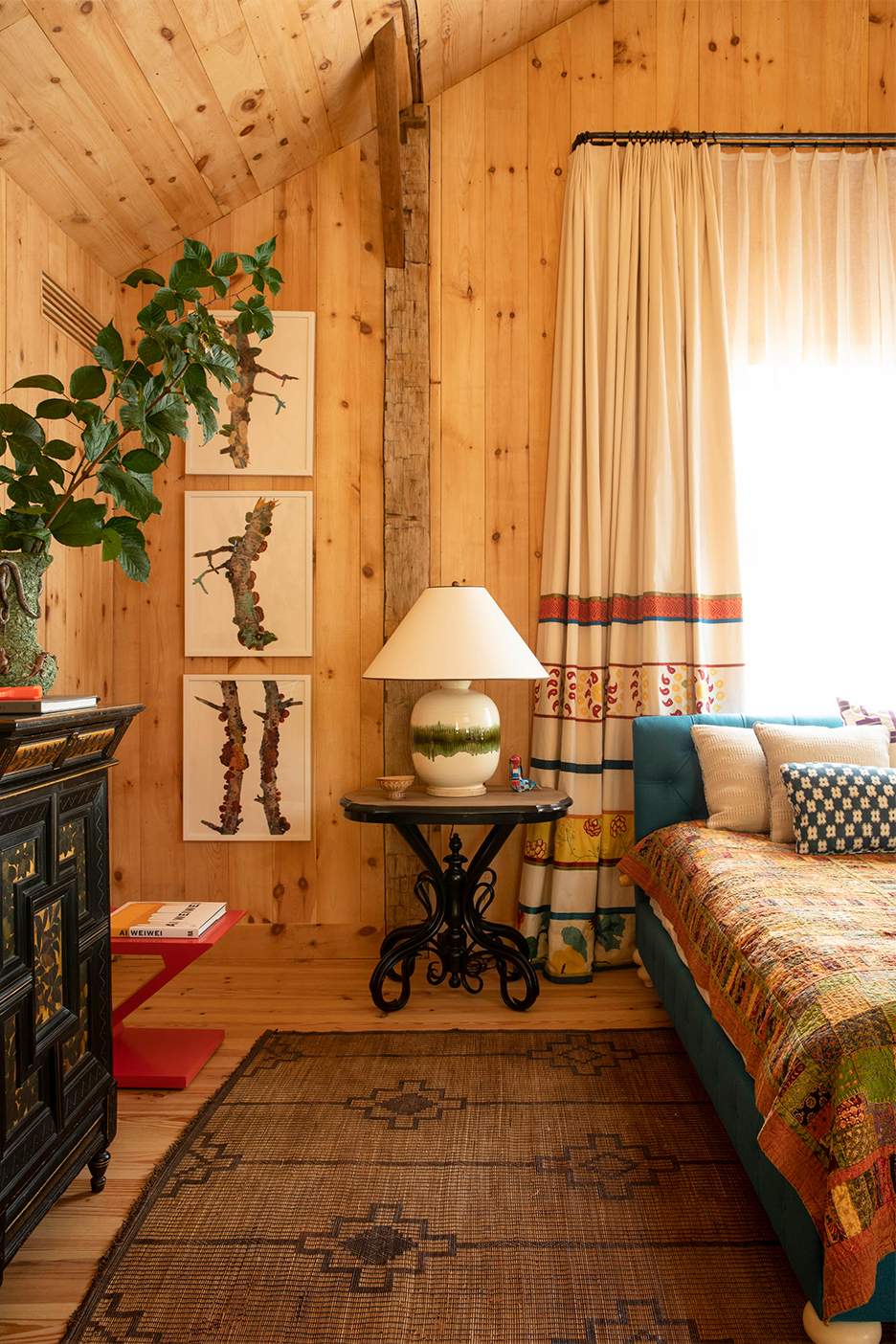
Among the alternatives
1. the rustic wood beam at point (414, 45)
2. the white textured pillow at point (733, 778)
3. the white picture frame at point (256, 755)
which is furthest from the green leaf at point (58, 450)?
the white textured pillow at point (733, 778)

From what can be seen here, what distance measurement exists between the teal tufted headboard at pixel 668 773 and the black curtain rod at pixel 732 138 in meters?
2.04

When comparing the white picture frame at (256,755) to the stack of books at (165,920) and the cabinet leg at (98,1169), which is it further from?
the cabinet leg at (98,1169)

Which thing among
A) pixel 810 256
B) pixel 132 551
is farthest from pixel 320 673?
pixel 810 256

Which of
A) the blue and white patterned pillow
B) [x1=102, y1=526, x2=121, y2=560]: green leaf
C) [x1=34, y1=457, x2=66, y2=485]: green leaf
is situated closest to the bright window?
the blue and white patterned pillow

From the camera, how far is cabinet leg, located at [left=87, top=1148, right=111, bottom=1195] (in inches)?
65.7

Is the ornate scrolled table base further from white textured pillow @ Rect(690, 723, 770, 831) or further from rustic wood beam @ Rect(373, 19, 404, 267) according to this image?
rustic wood beam @ Rect(373, 19, 404, 267)

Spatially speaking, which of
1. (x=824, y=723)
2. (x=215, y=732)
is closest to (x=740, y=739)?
(x=824, y=723)

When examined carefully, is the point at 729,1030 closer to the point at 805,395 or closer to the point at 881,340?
the point at 805,395

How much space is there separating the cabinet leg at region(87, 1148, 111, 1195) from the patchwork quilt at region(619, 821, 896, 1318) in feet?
4.16

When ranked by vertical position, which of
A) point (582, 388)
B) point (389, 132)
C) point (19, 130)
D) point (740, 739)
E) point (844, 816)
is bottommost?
point (844, 816)

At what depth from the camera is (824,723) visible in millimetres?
2709

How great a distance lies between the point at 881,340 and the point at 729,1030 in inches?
99.0

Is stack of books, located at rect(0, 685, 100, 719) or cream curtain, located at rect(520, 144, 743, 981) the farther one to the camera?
cream curtain, located at rect(520, 144, 743, 981)

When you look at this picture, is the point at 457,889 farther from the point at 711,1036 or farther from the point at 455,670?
Result: the point at 711,1036
